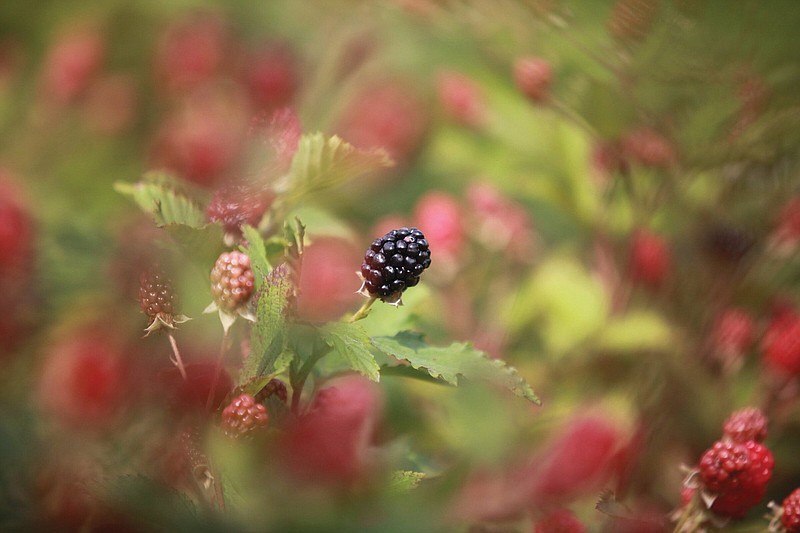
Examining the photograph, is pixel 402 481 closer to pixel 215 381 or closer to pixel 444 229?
pixel 215 381

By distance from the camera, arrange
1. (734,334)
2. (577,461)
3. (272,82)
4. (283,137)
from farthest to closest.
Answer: (272,82), (734,334), (577,461), (283,137)

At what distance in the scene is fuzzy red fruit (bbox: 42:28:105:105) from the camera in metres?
1.01

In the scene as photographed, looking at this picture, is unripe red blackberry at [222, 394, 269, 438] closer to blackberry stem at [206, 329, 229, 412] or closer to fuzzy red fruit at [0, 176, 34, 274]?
blackberry stem at [206, 329, 229, 412]

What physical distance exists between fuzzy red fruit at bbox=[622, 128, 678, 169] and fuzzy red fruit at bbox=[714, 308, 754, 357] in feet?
0.54

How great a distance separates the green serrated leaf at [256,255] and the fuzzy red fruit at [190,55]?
0.74m

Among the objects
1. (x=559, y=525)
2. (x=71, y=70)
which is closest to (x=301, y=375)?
(x=559, y=525)

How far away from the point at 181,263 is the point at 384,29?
0.92 metres

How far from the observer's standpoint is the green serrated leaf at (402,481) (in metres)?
0.32

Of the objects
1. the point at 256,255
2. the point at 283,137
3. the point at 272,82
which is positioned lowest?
the point at 256,255

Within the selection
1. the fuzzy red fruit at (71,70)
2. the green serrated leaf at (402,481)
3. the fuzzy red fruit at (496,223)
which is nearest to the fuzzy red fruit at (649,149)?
the fuzzy red fruit at (496,223)

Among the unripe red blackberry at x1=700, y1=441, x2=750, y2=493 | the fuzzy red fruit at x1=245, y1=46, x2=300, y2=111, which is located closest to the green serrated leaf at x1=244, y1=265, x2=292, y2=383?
the unripe red blackberry at x1=700, y1=441, x2=750, y2=493

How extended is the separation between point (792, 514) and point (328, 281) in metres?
0.36

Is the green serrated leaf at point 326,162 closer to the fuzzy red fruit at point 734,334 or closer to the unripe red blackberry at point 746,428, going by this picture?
the unripe red blackberry at point 746,428

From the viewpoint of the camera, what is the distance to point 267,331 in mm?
308
